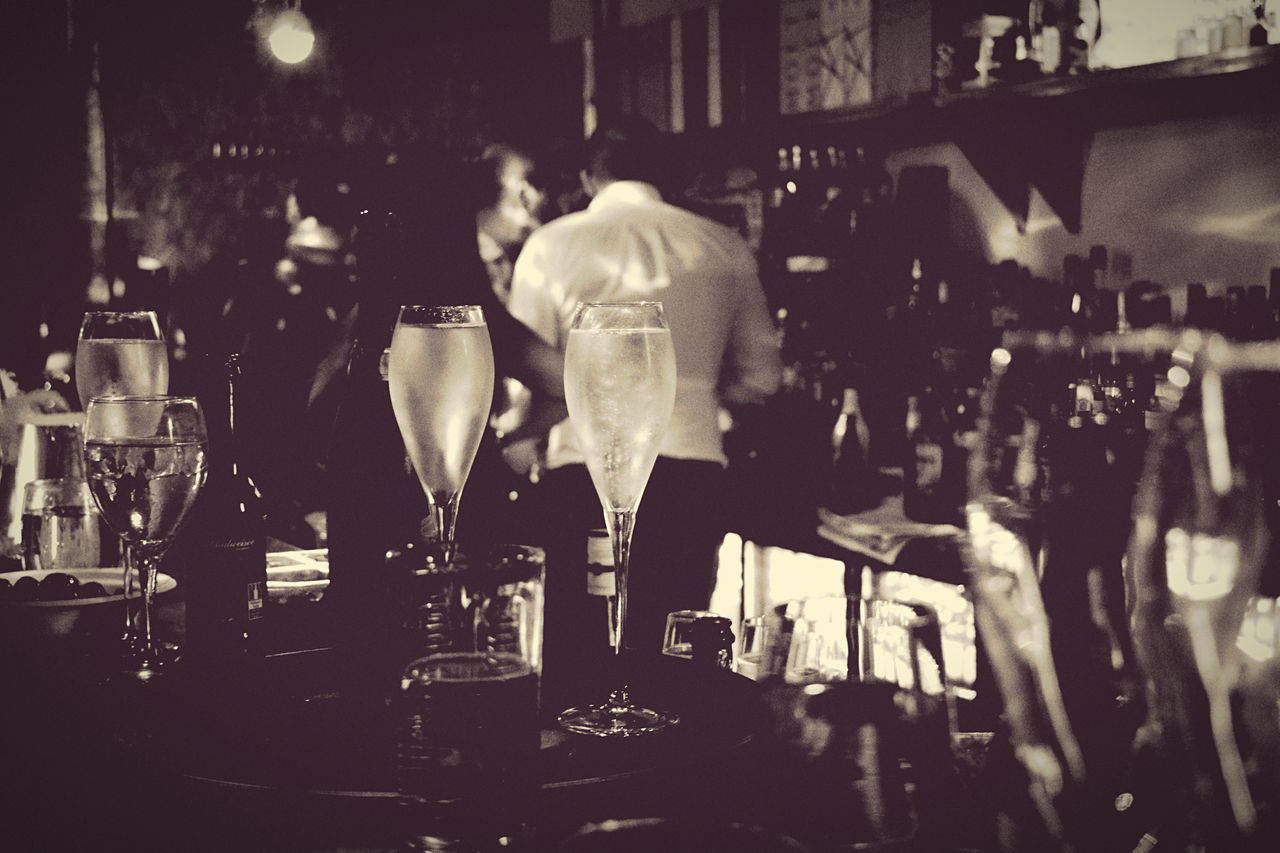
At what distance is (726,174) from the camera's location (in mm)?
3527

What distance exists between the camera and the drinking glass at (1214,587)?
83.5 inches

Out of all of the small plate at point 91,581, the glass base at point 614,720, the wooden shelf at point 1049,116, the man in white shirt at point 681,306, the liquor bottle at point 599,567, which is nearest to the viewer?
the glass base at point 614,720

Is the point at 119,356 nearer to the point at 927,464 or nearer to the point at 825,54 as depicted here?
the point at 927,464

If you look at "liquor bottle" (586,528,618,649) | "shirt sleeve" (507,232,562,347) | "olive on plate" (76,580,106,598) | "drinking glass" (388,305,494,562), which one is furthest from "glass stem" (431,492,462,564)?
"shirt sleeve" (507,232,562,347)

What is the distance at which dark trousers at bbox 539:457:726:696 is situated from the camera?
37.3 inches

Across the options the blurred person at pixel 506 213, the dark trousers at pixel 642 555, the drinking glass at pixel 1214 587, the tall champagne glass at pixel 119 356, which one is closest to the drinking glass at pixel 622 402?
the dark trousers at pixel 642 555

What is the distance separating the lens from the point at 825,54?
299cm

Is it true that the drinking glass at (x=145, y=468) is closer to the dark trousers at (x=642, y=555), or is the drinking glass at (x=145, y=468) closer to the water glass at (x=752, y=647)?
the dark trousers at (x=642, y=555)

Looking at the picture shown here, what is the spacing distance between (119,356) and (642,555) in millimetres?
1052

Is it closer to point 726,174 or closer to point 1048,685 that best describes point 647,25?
point 726,174

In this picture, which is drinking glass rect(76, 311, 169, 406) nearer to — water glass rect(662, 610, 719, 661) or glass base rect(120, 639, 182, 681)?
glass base rect(120, 639, 182, 681)

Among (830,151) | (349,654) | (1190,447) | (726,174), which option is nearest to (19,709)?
(349,654)

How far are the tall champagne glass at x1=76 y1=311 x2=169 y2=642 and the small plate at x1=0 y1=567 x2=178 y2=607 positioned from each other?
27 cm

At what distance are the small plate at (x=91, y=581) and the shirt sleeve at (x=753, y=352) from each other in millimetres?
1955
